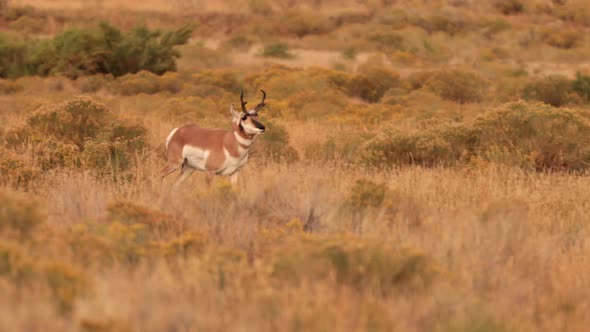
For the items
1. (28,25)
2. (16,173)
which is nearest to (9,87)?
(16,173)

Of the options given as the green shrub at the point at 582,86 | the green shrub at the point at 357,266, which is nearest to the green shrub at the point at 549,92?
the green shrub at the point at 582,86

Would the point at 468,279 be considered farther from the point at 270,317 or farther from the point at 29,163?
the point at 29,163

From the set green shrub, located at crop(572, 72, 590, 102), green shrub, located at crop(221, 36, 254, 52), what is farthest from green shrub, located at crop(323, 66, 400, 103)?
green shrub, located at crop(221, 36, 254, 52)

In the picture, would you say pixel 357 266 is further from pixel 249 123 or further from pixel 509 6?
pixel 509 6

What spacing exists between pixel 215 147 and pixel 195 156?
0.91 feet

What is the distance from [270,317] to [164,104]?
626 inches

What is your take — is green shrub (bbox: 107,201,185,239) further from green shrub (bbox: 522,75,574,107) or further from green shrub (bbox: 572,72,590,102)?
green shrub (bbox: 572,72,590,102)

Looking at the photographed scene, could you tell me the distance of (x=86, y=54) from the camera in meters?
28.6

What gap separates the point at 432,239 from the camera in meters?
7.03

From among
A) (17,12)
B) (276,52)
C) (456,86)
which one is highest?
(456,86)

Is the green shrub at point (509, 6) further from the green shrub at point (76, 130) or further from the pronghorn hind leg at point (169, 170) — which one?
the pronghorn hind leg at point (169, 170)

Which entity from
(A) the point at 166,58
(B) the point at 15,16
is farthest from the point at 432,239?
(B) the point at 15,16

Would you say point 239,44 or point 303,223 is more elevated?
point 303,223

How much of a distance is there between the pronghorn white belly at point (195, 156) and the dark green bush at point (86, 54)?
1869cm
